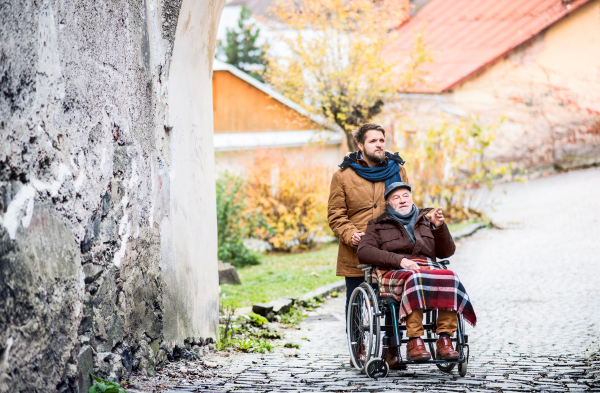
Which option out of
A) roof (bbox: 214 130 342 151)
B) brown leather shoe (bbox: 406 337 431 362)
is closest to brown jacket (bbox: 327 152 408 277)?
brown leather shoe (bbox: 406 337 431 362)

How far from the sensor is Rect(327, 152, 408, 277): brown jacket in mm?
5191

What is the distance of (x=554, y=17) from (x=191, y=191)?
19486mm

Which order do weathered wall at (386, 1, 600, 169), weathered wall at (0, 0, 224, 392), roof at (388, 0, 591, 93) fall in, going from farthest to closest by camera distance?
1. roof at (388, 0, 591, 93)
2. weathered wall at (386, 1, 600, 169)
3. weathered wall at (0, 0, 224, 392)

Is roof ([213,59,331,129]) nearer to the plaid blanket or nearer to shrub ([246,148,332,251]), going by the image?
shrub ([246,148,332,251])

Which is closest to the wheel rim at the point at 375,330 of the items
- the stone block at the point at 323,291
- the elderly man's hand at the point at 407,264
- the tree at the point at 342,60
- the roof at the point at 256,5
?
the elderly man's hand at the point at 407,264

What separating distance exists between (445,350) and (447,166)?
11.3 meters

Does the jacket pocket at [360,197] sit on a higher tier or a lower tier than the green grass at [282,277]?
higher

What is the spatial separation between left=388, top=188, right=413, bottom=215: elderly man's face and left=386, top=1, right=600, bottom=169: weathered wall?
690 inches

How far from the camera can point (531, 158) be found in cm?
2231

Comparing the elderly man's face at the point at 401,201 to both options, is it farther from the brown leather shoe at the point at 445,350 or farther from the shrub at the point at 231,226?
the shrub at the point at 231,226

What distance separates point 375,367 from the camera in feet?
15.0

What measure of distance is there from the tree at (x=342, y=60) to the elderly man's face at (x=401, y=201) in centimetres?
1145

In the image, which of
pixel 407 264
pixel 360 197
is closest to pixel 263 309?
pixel 360 197

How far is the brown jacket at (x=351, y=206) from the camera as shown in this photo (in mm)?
5191
